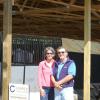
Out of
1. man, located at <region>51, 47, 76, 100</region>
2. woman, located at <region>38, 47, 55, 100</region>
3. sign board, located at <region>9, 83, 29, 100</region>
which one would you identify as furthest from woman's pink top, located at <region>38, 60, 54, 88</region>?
sign board, located at <region>9, 83, 29, 100</region>

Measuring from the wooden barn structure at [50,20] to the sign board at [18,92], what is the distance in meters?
0.14

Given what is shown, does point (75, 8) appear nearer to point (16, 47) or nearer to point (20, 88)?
point (20, 88)

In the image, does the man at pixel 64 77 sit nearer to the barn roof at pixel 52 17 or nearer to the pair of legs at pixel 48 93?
the pair of legs at pixel 48 93

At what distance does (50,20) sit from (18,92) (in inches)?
232

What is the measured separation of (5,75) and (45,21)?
6043 millimetres

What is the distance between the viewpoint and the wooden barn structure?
8094 millimetres

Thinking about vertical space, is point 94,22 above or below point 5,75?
above

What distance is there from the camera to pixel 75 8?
10281mm

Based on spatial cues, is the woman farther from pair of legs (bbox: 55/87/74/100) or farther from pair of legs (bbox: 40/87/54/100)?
pair of legs (bbox: 55/87/74/100)

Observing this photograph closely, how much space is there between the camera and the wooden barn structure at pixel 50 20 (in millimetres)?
8094

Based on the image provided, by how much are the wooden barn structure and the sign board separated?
0.14 metres

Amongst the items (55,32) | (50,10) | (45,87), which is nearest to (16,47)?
(55,32)

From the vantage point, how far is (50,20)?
13477 mm

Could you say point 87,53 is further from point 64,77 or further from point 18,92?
point 18,92
